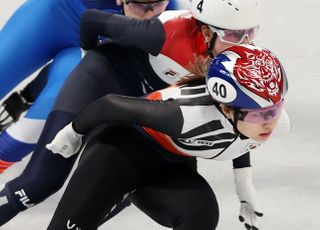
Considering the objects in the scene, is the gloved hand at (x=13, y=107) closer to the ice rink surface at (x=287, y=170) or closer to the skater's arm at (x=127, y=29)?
the ice rink surface at (x=287, y=170)

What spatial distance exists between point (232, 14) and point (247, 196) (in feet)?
2.02

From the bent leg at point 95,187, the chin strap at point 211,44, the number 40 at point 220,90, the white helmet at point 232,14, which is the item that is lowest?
the bent leg at point 95,187

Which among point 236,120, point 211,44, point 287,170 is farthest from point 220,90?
point 287,170

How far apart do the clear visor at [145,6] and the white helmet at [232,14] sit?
35cm

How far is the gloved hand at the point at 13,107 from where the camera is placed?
345 centimetres

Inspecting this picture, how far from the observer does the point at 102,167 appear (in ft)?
8.57

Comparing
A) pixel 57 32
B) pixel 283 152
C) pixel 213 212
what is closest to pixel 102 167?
pixel 213 212

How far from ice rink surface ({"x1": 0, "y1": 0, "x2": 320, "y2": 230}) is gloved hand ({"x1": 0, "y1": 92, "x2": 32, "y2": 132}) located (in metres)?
0.44

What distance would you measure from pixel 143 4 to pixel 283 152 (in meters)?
1.32

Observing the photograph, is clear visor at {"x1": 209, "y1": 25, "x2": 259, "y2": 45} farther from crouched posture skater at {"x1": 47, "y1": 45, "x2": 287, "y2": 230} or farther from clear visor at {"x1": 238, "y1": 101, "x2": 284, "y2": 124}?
clear visor at {"x1": 238, "y1": 101, "x2": 284, "y2": 124}

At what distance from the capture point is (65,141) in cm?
269

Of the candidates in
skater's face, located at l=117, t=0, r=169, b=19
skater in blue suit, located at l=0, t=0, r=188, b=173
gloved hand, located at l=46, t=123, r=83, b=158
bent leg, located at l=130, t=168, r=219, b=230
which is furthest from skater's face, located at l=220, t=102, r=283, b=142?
skater in blue suit, located at l=0, t=0, r=188, b=173

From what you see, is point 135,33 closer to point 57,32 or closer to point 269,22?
point 57,32

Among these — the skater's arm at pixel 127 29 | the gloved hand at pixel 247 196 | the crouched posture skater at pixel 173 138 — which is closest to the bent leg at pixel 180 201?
the crouched posture skater at pixel 173 138
